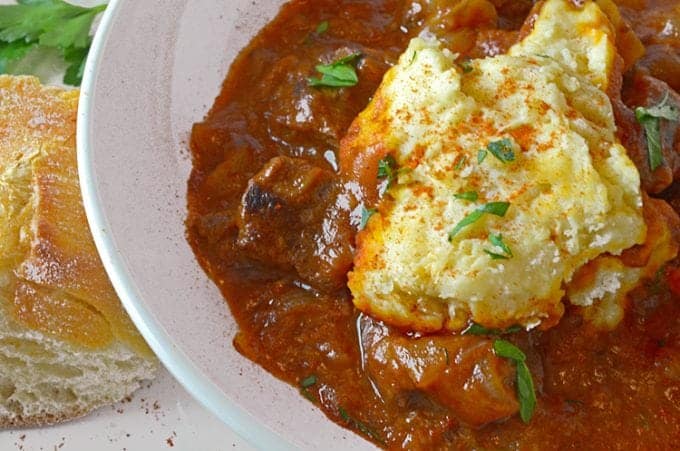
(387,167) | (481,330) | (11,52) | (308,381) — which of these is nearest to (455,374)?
(481,330)

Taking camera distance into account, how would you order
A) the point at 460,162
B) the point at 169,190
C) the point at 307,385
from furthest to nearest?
the point at 169,190, the point at 307,385, the point at 460,162

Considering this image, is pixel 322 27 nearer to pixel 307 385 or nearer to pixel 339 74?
pixel 339 74

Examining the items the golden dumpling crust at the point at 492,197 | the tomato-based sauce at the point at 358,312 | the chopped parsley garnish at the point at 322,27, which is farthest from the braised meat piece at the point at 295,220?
the chopped parsley garnish at the point at 322,27

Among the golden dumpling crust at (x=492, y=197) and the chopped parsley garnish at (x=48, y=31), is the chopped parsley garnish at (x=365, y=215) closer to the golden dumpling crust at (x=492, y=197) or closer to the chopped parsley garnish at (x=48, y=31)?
the golden dumpling crust at (x=492, y=197)

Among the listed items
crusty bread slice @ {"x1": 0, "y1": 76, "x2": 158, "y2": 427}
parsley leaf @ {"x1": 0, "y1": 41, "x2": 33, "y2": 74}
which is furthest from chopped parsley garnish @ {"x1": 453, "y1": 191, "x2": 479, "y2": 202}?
parsley leaf @ {"x1": 0, "y1": 41, "x2": 33, "y2": 74}

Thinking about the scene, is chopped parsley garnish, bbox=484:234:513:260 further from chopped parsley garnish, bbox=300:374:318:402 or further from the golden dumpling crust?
chopped parsley garnish, bbox=300:374:318:402

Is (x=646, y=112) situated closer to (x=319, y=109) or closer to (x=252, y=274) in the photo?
(x=319, y=109)
